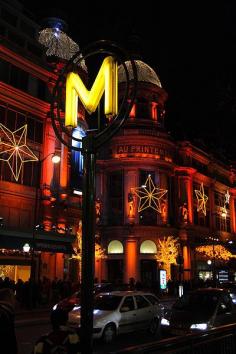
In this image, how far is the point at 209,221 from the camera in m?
67.6

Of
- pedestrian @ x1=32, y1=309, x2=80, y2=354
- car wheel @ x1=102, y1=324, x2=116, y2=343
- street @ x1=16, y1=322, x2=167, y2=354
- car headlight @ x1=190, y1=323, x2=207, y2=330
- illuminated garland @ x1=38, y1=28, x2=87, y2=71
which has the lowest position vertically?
street @ x1=16, y1=322, x2=167, y2=354

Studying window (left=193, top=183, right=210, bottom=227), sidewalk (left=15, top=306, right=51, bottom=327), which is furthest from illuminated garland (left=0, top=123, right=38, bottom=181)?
window (left=193, top=183, right=210, bottom=227)

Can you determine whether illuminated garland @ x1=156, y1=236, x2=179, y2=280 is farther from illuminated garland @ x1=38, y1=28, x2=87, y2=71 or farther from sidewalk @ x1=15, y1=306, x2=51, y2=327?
sidewalk @ x1=15, y1=306, x2=51, y2=327

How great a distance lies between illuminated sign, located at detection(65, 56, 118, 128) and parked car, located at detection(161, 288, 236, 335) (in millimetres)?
8569

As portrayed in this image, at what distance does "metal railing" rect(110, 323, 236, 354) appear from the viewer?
18.2ft

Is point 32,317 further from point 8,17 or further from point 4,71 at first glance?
point 8,17

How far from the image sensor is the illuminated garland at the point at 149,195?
53.1 meters

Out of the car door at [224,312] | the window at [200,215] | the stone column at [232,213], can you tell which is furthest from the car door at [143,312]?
the stone column at [232,213]

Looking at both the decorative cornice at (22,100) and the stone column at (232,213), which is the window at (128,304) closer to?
the decorative cornice at (22,100)

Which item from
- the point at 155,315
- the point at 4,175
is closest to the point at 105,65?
the point at 155,315

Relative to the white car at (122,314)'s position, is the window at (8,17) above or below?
above

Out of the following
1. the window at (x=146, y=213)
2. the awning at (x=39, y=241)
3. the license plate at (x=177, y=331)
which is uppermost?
the window at (x=146, y=213)

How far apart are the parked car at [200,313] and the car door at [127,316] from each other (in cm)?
187

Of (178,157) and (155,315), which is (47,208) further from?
(178,157)
